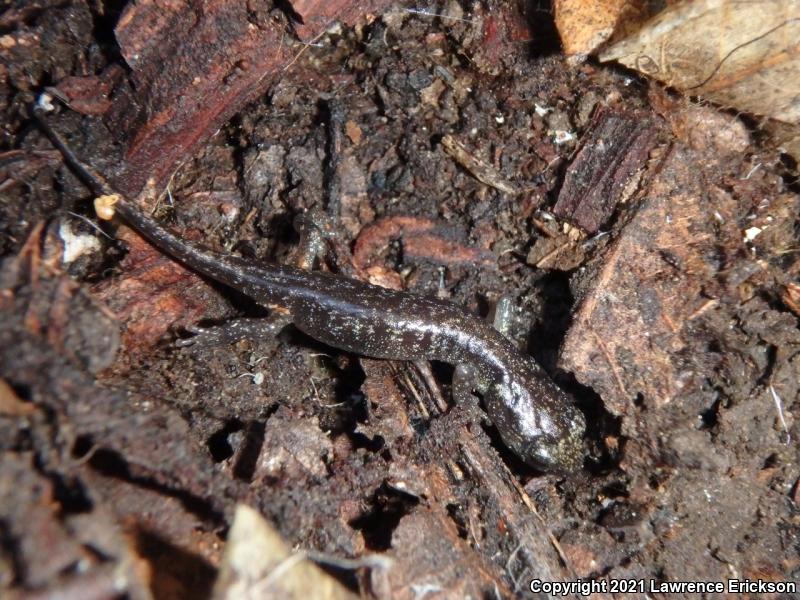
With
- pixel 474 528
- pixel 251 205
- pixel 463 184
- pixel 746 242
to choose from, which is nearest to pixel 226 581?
pixel 474 528

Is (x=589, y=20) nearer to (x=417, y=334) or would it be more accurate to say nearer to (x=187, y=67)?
(x=417, y=334)

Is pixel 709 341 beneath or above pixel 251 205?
beneath

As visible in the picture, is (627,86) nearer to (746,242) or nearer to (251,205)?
(746,242)

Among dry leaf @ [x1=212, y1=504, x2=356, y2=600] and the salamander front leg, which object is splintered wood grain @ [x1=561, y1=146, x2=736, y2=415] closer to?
the salamander front leg

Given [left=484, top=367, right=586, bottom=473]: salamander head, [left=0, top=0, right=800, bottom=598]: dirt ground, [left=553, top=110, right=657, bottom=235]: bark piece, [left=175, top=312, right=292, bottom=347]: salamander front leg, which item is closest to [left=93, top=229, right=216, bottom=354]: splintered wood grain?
[left=0, top=0, right=800, bottom=598]: dirt ground

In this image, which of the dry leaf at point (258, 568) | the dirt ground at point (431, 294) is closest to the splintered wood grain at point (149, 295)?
the dirt ground at point (431, 294)

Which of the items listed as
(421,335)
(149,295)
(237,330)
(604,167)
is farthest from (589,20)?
(149,295)
